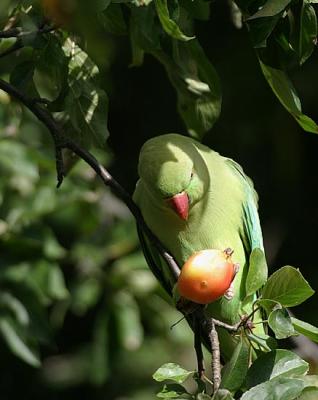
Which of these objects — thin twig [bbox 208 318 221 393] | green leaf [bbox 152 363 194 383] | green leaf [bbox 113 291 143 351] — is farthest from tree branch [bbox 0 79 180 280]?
green leaf [bbox 113 291 143 351]

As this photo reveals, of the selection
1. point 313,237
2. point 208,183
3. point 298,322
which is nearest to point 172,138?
point 208,183

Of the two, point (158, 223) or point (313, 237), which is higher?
point (158, 223)

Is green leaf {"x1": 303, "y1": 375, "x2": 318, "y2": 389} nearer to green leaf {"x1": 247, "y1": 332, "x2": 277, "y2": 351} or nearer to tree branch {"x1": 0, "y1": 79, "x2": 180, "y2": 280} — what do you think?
green leaf {"x1": 247, "y1": 332, "x2": 277, "y2": 351}

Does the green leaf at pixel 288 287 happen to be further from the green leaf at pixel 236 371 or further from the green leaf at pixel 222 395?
the green leaf at pixel 222 395

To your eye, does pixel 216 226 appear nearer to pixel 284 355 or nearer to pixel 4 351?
pixel 284 355

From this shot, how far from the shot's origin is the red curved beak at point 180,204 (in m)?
2.90

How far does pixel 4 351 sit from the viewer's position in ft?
14.3

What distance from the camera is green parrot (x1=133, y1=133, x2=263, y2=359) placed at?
2928mm

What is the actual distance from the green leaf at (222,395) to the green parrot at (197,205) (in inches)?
29.0

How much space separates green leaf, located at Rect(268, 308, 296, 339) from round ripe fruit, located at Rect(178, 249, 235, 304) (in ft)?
0.70

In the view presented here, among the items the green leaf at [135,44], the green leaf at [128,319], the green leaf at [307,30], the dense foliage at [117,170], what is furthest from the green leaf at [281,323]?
the green leaf at [128,319]

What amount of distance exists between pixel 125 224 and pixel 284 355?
207cm

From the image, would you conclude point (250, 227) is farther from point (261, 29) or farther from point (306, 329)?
point (261, 29)

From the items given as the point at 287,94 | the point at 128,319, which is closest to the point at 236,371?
the point at 287,94
